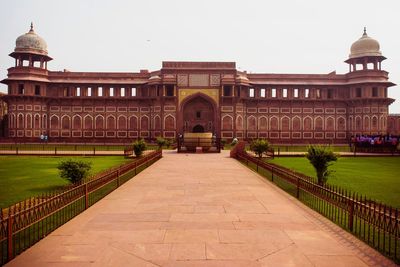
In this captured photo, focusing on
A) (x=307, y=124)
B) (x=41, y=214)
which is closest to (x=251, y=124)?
(x=307, y=124)

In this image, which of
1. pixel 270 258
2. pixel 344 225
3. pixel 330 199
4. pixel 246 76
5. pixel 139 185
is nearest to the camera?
pixel 270 258

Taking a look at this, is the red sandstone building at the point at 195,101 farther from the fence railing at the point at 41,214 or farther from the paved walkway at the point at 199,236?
the paved walkway at the point at 199,236

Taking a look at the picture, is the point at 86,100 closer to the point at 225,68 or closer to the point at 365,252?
the point at 225,68

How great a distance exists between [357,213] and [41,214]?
4807 mm

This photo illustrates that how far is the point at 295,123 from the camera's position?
3784 centimetres

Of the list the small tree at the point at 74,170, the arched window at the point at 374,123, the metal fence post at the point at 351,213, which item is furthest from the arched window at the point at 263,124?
the metal fence post at the point at 351,213

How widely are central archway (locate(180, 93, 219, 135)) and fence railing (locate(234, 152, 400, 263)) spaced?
26.8 metres

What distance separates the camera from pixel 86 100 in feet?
122

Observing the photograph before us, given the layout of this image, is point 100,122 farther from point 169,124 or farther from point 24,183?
point 24,183

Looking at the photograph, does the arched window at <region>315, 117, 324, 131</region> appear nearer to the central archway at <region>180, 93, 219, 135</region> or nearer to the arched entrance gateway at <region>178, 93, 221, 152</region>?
the arched entrance gateway at <region>178, 93, 221, 152</region>

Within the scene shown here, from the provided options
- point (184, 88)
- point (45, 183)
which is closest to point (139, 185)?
point (45, 183)

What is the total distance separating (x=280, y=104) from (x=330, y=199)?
107 ft

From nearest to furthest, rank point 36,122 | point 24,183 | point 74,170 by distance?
point 74,170
point 24,183
point 36,122

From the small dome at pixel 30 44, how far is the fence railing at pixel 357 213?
111 ft
